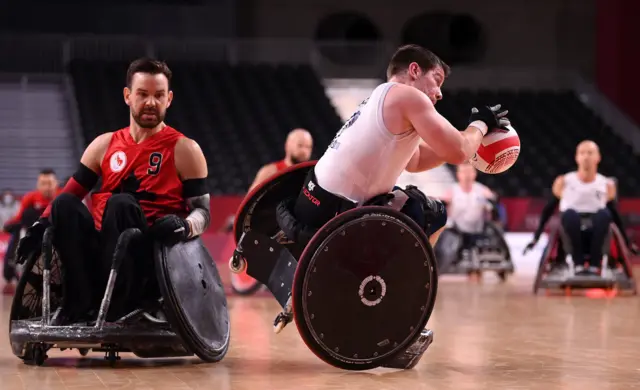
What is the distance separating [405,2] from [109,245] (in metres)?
18.7

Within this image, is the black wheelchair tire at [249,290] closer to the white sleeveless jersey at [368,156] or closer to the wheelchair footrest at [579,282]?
the wheelchair footrest at [579,282]

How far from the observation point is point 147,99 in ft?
19.0

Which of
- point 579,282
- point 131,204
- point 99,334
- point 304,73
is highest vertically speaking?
point 131,204

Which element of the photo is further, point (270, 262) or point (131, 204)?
point (270, 262)

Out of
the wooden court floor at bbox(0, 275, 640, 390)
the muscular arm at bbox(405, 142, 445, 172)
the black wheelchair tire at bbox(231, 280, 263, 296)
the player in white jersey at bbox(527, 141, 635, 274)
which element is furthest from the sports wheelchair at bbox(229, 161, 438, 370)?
the player in white jersey at bbox(527, 141, 635, 274)

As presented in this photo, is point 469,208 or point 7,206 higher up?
point 469,208

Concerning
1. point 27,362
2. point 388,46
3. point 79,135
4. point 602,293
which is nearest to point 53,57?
point 79,135

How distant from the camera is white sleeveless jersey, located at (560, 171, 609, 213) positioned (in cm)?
1152

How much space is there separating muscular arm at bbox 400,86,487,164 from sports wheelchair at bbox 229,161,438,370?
34 cm

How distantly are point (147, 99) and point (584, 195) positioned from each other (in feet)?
21.8

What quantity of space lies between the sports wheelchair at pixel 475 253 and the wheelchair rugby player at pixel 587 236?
2250 millimetres

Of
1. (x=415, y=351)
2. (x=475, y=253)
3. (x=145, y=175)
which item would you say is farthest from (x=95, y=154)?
(x=475, y=253)

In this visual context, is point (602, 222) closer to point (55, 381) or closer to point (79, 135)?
point (55, 381)

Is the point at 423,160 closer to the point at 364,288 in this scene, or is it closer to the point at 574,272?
the point at 364,288
